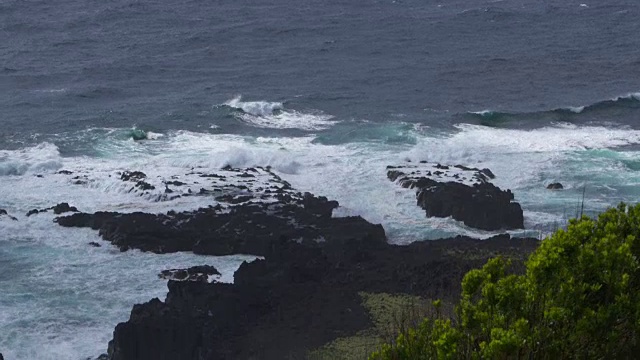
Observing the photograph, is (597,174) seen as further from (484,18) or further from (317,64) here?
(484,18)

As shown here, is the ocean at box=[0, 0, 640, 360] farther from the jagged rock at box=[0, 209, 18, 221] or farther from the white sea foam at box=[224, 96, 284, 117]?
the jagged rock at box=[0, 209, 18, 221]

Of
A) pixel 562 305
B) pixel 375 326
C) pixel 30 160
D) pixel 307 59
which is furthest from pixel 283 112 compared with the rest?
pixel 562 305

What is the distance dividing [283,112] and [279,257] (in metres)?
25.1

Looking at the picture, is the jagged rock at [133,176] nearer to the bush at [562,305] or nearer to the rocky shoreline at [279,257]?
the rocky shoreline at [279,257]

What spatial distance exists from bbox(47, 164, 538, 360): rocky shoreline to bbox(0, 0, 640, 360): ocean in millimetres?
869

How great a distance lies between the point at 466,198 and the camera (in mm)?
42906

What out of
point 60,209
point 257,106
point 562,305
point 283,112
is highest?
point 562,305

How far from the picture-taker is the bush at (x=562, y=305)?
1661 cm

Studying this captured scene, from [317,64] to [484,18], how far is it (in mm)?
18585

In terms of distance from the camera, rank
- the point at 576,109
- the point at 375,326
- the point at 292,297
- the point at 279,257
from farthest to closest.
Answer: the point at 576,109
the point at 279,257
the point at 292,297
the point at 375,326

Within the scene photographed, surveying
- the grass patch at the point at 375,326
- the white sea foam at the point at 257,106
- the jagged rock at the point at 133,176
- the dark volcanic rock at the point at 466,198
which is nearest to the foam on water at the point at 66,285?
the jagged rock at the point at 133,176

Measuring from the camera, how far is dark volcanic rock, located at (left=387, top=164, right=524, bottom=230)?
138ft

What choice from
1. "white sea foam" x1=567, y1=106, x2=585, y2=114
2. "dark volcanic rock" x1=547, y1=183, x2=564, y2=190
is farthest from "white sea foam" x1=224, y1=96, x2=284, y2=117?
"dark volcanic rock" x1=547, y1=183, x2=564, y2=190

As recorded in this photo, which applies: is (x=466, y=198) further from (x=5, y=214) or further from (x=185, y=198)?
(x=5, y=214)
